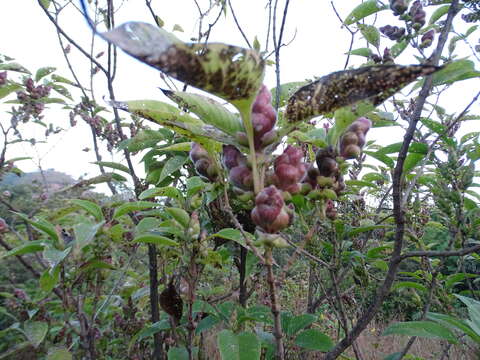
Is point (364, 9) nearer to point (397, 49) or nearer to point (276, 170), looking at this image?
point (397, 49)

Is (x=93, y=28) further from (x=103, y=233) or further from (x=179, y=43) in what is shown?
(x=103, y=233)

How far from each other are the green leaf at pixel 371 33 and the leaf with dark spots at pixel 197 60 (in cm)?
119

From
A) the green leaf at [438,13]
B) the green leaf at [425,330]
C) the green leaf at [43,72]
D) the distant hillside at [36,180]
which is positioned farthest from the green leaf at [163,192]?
the distant hillside at [36,180]

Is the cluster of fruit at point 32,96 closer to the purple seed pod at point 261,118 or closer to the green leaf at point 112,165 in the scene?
the green leaf at point 112,165

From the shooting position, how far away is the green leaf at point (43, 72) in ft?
7.21

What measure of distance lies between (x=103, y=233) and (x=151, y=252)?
0.47 metres

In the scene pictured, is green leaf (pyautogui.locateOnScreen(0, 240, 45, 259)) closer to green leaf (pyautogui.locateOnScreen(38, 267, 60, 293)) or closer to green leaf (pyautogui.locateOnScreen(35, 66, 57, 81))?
green leaf (pyautogui.locateOnScreen(38, 267, 60, 293))

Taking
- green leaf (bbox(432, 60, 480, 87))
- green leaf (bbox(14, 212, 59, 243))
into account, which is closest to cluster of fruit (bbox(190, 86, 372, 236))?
green leaf (bbox(432, 60, 480, 87))

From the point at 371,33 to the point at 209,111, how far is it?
119 centimetres

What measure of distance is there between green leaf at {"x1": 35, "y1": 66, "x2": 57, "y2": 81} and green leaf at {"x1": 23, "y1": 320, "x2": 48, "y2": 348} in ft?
4.84

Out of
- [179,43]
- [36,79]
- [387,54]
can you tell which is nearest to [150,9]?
[36,79]

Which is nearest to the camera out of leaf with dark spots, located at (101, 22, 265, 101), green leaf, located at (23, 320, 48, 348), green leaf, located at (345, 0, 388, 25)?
leaf with dark spots, located at (101, 22, 265, 101)

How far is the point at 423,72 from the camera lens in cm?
43

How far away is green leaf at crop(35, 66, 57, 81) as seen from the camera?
2196mm
